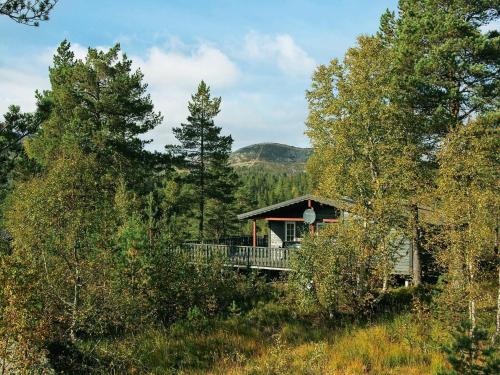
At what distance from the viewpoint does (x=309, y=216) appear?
26.2 m

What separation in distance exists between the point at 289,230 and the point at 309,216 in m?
3.64

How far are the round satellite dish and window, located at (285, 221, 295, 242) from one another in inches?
122

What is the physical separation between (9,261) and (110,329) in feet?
21.1

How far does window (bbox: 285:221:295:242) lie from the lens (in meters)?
29.4

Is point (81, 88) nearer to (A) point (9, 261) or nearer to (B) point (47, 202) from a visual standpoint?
(B) point (47, 202)

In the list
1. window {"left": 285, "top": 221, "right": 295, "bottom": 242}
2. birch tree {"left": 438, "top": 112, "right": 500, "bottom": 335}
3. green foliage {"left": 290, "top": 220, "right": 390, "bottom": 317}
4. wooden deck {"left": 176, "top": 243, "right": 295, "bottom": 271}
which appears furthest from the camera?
window {"left": 285, "top": 221, "right": 295, "bottom": 242}

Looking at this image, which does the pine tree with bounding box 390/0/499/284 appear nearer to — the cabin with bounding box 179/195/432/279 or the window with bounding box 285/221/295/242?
the cabin with bounding box 179/195/432/279

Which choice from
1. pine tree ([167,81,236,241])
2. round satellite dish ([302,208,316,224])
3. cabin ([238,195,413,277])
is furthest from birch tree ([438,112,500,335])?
pine tree ([167,81,236,241])

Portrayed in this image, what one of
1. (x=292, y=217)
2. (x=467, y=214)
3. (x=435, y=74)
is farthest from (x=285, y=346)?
(x=292, y=217)

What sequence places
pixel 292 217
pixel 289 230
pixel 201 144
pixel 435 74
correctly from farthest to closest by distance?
pixel 201 144 < pixel 289 230 < pixel 292 217 < pixel 435 74

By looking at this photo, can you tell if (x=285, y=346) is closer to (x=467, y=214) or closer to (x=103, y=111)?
(x=467, y=214)

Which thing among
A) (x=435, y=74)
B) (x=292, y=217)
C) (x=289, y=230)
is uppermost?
(x=435, y=74)

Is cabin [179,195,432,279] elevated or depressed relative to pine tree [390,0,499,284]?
depressed

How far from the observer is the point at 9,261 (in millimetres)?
7773
